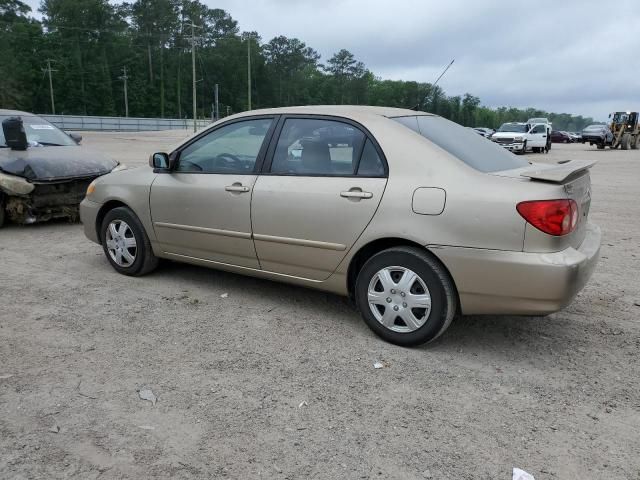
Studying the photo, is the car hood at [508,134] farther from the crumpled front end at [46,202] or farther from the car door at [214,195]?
the car door at [214,195]

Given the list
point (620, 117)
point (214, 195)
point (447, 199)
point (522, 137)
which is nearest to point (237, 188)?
point (214, 195)

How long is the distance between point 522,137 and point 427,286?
96.0 feet

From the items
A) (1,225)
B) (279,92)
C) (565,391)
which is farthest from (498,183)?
(279,92)

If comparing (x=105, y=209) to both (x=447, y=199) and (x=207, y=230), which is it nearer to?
(x=207, y=230)

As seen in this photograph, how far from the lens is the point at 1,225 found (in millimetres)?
7508

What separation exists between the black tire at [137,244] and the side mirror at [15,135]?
311 cm

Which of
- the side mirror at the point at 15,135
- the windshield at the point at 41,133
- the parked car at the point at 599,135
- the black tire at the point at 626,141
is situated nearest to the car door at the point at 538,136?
the black tire at the point at 626,141

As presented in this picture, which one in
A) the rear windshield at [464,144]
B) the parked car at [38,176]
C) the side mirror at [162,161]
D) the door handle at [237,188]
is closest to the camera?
the rear windshield at [464,144]

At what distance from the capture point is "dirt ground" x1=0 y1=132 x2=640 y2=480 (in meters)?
2.55

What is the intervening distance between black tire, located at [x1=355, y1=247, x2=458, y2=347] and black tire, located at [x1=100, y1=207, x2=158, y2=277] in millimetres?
2288

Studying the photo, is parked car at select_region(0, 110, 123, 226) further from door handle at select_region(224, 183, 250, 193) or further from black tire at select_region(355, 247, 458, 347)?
black tire at select_region(355, 247, 458, 347)

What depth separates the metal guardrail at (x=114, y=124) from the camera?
59.6 metres

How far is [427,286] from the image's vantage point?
352cm

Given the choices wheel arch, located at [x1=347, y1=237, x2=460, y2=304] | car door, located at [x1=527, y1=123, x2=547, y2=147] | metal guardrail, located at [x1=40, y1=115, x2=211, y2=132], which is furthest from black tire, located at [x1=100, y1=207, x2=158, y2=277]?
metal guardrail, located at [x1=40, y1=115, x2=211, y2=132]
